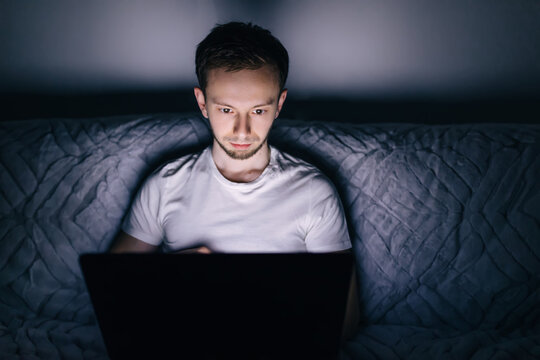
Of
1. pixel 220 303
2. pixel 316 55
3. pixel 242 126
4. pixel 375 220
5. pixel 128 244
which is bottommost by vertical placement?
pixel 128 244

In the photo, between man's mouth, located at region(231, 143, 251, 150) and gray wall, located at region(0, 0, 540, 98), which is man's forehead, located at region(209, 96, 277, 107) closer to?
man's mouth, located at region(231, 143, 251, 150)

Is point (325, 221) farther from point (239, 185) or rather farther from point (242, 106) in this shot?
point (242, 106)

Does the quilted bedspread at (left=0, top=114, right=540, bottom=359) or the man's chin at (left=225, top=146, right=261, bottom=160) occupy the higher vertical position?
the man's chin at (left=225, top=146, right=261, bottom=160)

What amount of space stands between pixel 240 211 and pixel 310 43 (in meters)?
0.80

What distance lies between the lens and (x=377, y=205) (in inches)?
40.0

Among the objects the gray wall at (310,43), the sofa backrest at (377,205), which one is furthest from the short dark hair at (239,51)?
the gray wall at (310,43)

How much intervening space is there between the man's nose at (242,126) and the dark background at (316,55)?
534 mm

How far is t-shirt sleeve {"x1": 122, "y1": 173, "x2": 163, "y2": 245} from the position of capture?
1.01m

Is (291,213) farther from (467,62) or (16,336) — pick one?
(467,62)

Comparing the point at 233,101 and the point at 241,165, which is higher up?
the point at 233,101

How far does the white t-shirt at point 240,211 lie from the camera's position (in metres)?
0.98

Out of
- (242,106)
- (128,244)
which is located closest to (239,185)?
Result: (242,106)

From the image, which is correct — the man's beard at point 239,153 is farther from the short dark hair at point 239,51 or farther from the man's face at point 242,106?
the short dark hair at point 239,51

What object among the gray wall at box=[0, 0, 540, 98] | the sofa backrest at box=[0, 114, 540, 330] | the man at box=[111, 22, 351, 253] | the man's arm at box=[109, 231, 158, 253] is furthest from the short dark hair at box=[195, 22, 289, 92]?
the man's arm at box=[109, 231, 158, 253]
